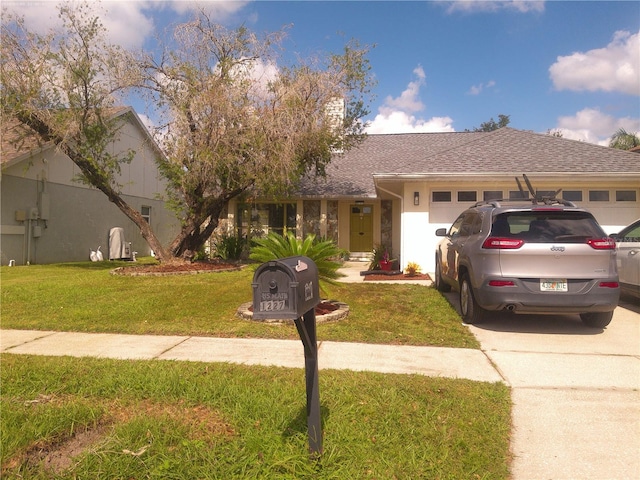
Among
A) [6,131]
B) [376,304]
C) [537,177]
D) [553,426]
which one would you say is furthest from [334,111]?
[553,426]

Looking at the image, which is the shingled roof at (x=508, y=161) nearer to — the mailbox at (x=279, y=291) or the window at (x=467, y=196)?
the window at (x=467, y=196)

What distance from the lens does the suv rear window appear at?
623 centimetres

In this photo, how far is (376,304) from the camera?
340 inches

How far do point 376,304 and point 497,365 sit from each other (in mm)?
3603

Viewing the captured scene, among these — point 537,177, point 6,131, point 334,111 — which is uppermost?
point 334,111

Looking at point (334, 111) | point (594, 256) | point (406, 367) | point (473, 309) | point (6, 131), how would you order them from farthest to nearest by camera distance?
1. point (334, 111)
2. point (6, 131)
3. point (473, 309)
4. point (594, 256)
5. point (406, 367)

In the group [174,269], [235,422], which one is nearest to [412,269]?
[174,269]

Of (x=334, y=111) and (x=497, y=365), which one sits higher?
(x=334, y=111)

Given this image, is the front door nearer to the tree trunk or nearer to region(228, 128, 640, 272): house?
region(228, 128, 640, 272): house

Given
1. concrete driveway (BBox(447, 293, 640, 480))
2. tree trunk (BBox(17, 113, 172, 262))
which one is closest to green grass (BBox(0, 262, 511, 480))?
concrete driveway (BBox(447, 293, 640, 480))

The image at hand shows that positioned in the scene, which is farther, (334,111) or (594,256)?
(334,111)

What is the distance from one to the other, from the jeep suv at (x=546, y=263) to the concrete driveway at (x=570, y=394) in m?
0.50

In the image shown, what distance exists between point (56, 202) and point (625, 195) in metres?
18.6

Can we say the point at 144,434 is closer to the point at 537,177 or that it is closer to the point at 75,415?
the point at 75,415
